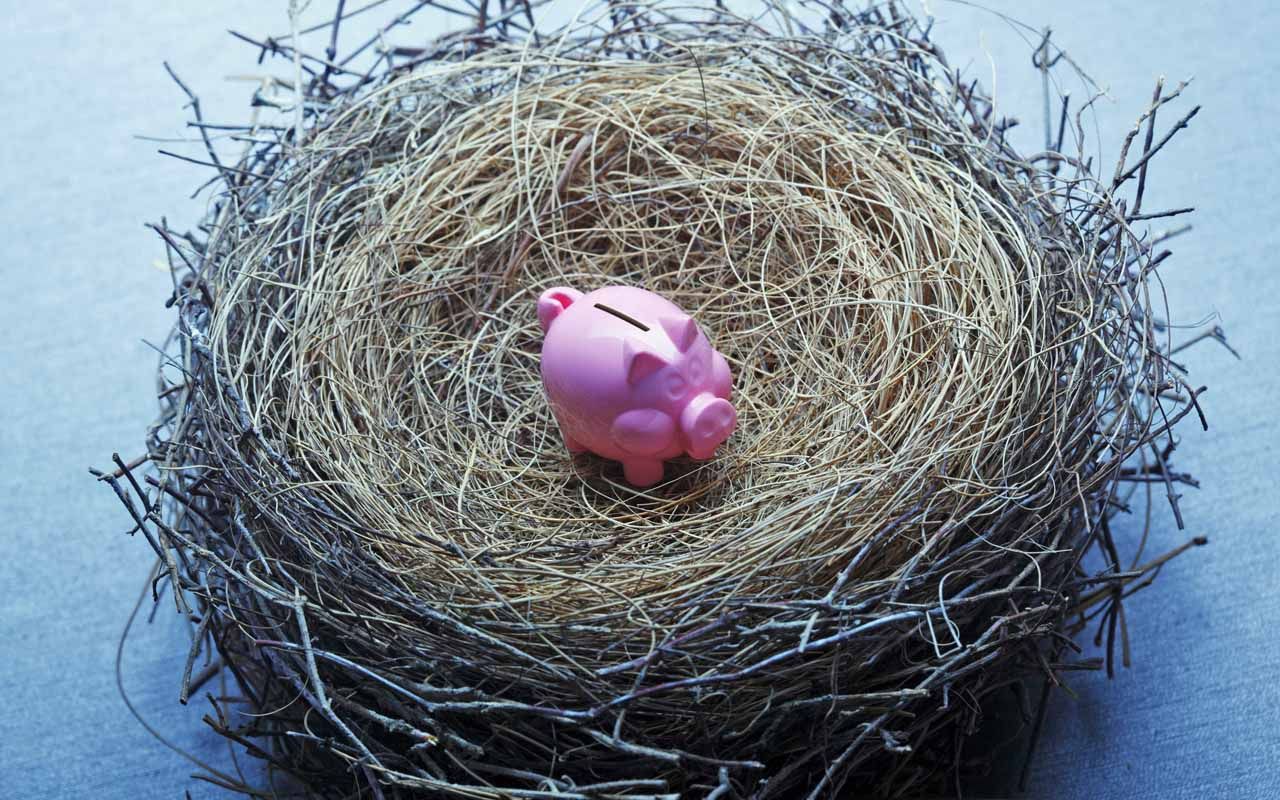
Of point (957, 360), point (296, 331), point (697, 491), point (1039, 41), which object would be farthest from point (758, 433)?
point (1039, 41)

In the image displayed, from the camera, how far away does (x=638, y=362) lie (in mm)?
1178

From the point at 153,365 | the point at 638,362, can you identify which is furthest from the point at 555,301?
the point at 153,365

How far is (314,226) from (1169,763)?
3.57 feet

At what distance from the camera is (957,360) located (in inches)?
48.5

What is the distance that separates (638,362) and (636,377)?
0.05ft

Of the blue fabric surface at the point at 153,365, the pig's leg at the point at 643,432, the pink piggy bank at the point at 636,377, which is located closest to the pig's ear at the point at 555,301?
the pink piggy bank at the point at 636,377

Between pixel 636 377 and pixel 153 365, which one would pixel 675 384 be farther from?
pixel 153 365

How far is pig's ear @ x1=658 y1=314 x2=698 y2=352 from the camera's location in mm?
1199

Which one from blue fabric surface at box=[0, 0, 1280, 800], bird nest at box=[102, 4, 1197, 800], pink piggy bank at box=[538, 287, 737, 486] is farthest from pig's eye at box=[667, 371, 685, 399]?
blue fabric surface at box=[0, 0, 1280, 800]

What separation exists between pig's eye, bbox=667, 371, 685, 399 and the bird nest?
0.13m

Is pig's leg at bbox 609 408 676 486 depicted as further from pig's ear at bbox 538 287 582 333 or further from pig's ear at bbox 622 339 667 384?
pig's ear at bbox 538 287 582 333

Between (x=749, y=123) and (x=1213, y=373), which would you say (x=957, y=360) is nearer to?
(x=749, y=123)

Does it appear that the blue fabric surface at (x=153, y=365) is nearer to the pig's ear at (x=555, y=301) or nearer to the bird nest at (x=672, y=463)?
the bird nest at (x=672, y=463)

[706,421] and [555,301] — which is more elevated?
[555,301]
